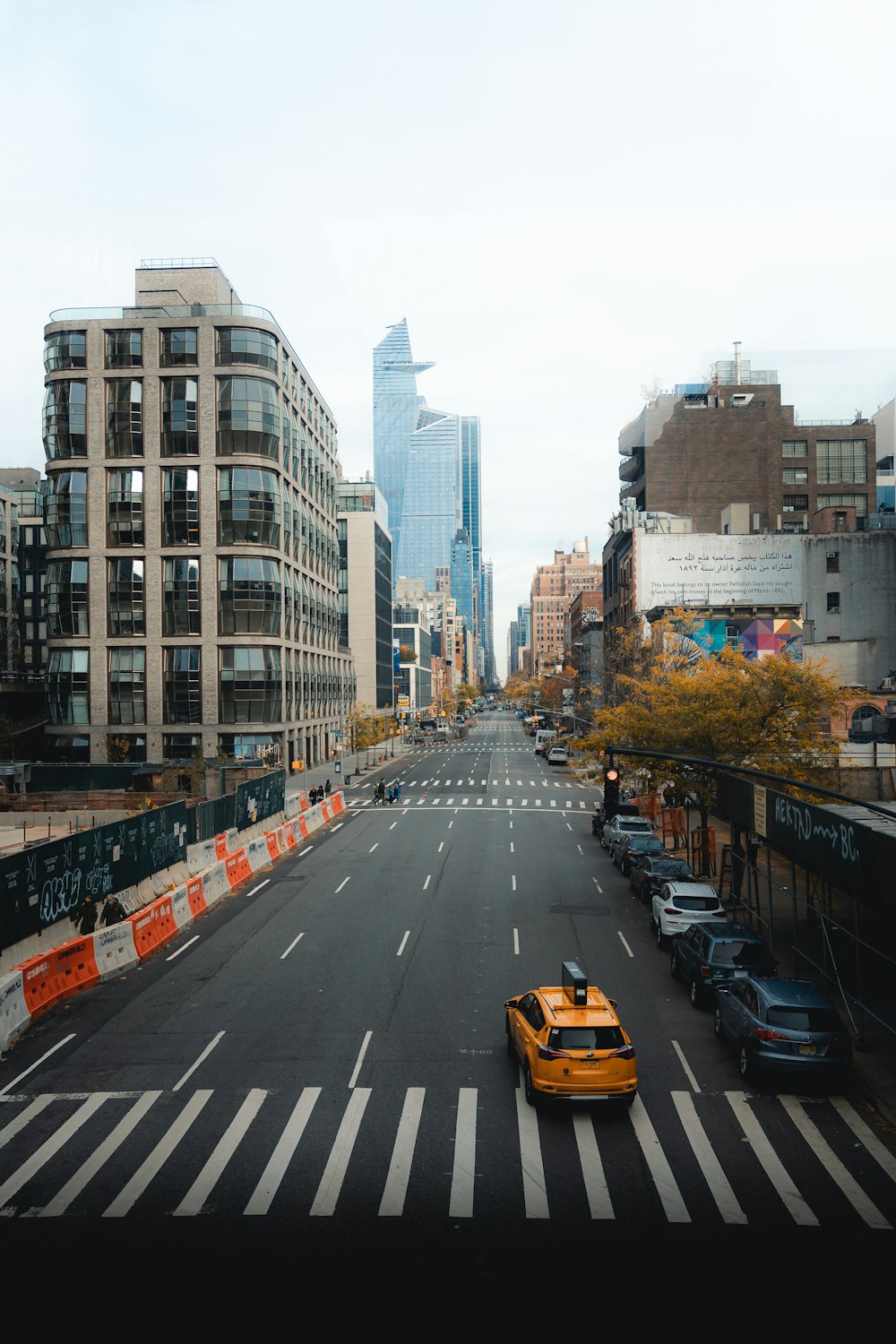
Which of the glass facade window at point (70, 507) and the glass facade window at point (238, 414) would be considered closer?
the glass facade window at point (238, 414)

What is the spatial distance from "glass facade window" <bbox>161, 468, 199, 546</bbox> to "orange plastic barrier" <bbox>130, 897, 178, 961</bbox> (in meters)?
48.3

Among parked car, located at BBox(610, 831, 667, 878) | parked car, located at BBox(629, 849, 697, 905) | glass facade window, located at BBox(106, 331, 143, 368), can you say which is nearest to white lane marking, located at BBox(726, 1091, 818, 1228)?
parked car, located at BBox(629, 849, 697, 905)

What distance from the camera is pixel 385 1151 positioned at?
1216cm

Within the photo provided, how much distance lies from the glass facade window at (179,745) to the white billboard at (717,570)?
36.9 meters

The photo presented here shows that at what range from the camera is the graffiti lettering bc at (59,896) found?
813 inches

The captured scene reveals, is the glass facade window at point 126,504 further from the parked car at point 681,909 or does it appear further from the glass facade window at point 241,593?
the parked car at point 681,909

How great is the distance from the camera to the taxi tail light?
43.7 feet

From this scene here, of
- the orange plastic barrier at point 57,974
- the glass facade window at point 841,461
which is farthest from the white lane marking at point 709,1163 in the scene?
the glass facade window at point 841,461

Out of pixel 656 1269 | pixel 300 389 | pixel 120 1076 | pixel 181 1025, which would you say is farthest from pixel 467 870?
pixel 300 389

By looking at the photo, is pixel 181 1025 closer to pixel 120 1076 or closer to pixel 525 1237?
pixel 120 1076

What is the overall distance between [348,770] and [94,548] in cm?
2908

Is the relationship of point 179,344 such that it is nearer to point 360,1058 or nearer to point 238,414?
point 238,414

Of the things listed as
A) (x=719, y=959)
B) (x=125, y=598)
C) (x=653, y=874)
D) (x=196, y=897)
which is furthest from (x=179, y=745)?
(x=719, y=959)

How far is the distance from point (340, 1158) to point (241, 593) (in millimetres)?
59442
